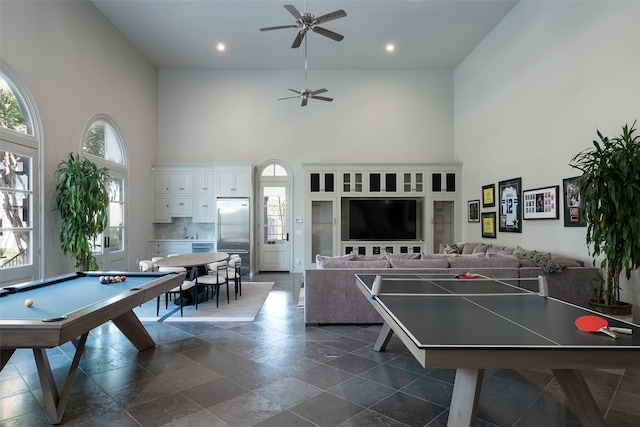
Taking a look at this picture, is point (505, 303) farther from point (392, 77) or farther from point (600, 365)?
A: point (392, 77)

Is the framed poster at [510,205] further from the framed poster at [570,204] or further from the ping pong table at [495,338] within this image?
the ping pong table at [495,338]

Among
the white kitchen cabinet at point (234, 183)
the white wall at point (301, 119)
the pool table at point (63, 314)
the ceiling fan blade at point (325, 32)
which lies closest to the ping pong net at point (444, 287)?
the pool table at point (63, 314)

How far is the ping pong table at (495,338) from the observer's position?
1.46 meters

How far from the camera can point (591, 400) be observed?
6.42 feet

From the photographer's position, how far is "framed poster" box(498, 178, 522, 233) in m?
5.85

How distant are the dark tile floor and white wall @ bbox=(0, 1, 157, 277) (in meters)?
2.80

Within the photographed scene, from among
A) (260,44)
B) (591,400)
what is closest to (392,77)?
(260,44)

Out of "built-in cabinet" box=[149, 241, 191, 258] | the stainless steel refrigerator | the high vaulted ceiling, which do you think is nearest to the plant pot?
the high vaulted ceiling

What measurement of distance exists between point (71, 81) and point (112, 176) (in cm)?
187

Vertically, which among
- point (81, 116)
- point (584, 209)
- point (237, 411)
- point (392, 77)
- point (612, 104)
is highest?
point (392, 77)

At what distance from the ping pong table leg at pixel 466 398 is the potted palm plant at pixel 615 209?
2.75 m

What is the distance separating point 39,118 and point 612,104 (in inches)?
298

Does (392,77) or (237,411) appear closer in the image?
(237,411)

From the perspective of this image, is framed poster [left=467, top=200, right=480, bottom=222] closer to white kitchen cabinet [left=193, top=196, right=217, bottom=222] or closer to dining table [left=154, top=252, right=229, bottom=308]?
dining table [left=154, top=252, right=229, bottom=308]
